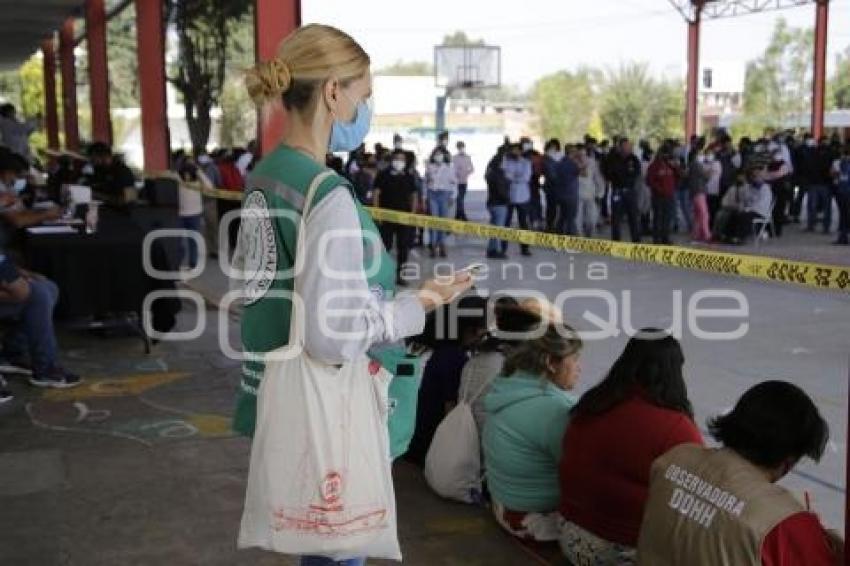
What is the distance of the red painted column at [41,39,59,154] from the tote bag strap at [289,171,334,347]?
26703 mm

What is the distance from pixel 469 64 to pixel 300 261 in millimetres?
52607

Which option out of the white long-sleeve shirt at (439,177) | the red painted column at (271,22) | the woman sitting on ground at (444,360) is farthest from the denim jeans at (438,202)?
the woman sitting on ground at (444,360)

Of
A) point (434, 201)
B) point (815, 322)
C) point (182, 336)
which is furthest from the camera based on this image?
point (434, 201)

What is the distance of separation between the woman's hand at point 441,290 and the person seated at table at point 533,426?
1.47 meters

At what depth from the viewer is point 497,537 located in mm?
3678

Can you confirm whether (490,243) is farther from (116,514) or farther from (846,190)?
(116,514)

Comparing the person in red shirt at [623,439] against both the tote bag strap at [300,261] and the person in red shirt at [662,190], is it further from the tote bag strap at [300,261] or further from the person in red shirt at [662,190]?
the person in red shirt at [662,190]

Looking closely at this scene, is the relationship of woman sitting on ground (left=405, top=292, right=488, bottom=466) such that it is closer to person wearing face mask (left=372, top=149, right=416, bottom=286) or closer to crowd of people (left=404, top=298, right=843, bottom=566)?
crowd of people (left=404, top=298, right=843, bottom=566)

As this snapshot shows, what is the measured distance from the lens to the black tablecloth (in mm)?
6934

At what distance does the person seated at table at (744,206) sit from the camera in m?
14.8

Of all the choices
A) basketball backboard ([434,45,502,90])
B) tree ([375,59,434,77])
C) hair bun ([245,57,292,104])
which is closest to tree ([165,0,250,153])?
hair bun ([245,57,292,104])

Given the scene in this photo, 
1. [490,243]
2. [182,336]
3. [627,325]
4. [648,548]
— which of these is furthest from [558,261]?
[648,548]

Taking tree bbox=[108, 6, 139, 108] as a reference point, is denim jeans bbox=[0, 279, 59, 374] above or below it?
below

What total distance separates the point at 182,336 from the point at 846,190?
37.3 ft
